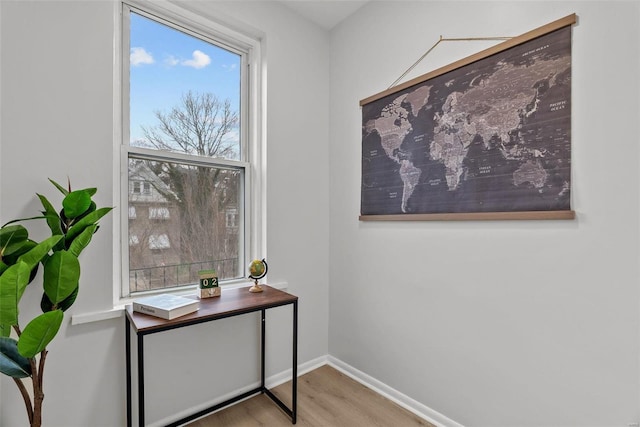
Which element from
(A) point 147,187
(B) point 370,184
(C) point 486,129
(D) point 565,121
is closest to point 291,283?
(B) point 370,184

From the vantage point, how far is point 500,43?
5.02ft

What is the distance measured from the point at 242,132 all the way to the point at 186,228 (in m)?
0.79

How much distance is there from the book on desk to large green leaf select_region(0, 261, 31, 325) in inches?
20.9

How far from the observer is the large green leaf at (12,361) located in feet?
3.46

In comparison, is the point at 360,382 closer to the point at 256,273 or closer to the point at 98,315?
the point at 256,273

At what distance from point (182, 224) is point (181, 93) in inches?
33.5

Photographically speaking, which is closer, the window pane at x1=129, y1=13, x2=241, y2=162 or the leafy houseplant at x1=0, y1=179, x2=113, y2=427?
the leafy houseplant at x1=0, y1=179, x2=113, y2=427

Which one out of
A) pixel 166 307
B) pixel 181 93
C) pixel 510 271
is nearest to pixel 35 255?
pixel 166 307

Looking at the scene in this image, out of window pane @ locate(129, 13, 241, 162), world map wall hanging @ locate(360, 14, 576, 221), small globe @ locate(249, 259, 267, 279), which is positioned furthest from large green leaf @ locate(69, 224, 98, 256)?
world map wall hanging @ locate(360, 14, 576, 221)

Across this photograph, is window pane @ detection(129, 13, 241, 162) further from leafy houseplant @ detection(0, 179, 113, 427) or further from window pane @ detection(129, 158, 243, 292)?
leafy houseplant @ detection(0, 179, 113, 427)

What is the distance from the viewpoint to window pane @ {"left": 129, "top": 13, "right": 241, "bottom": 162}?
5.96ft

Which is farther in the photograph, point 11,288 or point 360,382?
point 360,382

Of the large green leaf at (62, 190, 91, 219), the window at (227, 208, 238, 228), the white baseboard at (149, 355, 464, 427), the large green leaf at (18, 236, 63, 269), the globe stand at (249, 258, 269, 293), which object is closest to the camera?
the large green leaf at (18, 236, 63, 269)

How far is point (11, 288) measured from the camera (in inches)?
36.8
